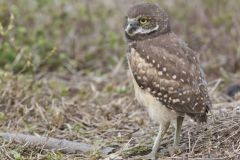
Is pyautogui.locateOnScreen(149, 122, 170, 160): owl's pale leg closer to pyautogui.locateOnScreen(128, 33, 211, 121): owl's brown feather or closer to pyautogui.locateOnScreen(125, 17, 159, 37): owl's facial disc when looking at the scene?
pyautogui.locateOnScreen(128, 33, 211, 121): owl's brown feather

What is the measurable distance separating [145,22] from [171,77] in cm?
62

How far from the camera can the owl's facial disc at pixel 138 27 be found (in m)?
5.53

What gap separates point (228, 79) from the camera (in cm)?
780

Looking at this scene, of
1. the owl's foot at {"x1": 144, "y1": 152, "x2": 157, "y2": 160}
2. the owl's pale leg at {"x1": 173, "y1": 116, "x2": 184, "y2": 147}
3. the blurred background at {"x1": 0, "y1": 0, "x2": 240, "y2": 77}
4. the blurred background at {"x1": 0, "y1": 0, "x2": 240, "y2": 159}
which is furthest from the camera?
the blurred background at {"x1": 0, "y1": 0, "x2": 240, "y2": 77}

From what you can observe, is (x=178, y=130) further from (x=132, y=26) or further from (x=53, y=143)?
(x=53, y=143)

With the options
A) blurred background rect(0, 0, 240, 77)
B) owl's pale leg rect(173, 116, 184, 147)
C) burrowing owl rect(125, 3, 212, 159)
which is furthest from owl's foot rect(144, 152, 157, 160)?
blurred background rect(0, 0, 240, 77)

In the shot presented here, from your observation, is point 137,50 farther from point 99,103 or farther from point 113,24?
point 113,24

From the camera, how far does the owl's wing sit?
5.14 meters

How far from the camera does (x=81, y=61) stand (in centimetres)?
849

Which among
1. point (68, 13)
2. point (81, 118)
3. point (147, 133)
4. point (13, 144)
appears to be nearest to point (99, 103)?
point (81, 118)

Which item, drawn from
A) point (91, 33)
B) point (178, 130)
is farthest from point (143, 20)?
point (91, 33)

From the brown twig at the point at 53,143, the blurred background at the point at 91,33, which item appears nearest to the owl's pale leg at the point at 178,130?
the brown twig at the point at 53,143

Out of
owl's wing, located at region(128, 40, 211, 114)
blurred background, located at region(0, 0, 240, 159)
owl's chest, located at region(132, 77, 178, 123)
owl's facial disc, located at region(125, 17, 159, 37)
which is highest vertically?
owl's facial disc, located at region(125, 17, 159, 37)

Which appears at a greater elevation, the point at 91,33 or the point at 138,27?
the point at 138,27
